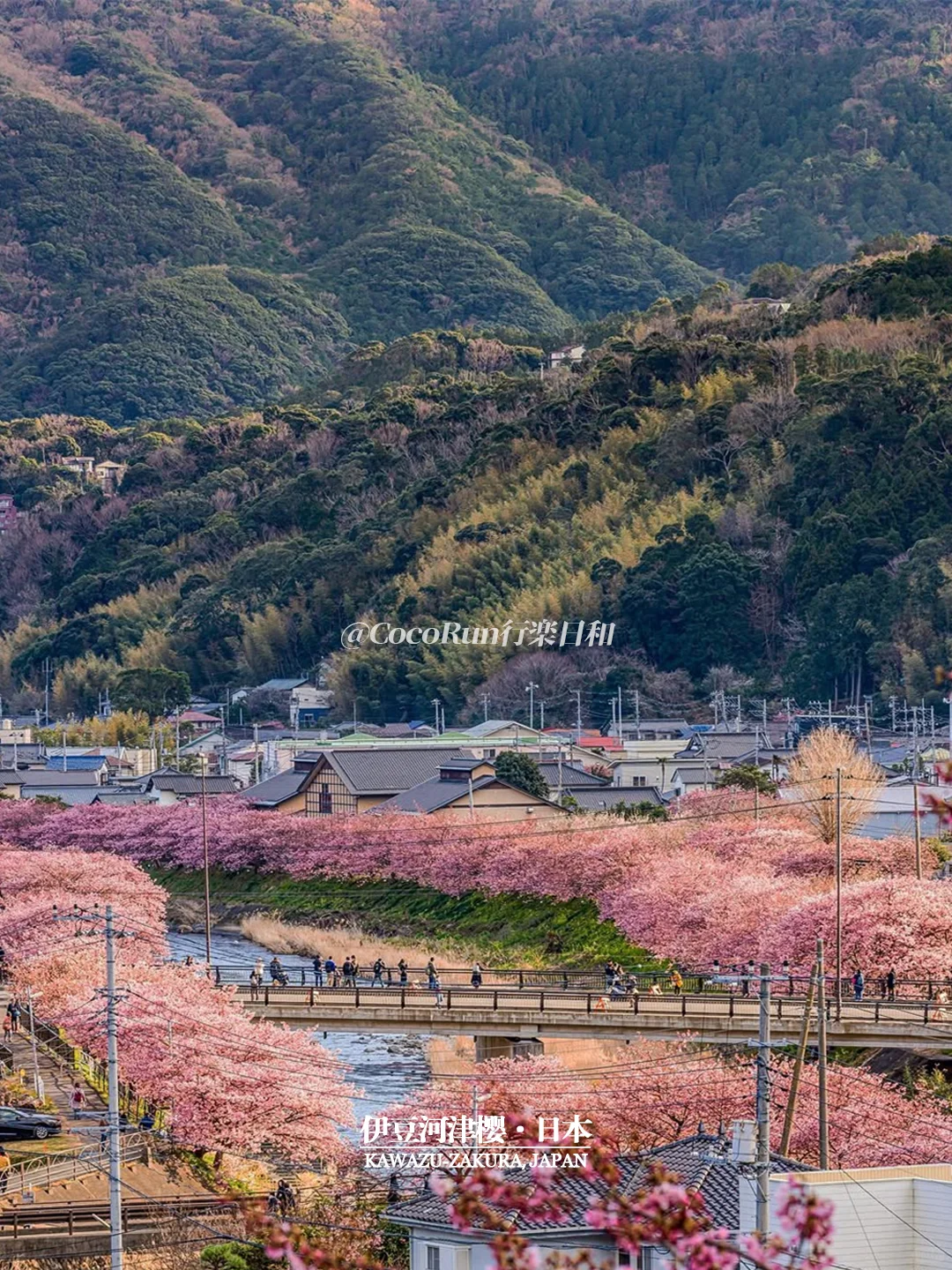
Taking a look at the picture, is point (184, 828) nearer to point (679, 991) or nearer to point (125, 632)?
point (679, 991)

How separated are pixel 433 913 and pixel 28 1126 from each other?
31.0 m

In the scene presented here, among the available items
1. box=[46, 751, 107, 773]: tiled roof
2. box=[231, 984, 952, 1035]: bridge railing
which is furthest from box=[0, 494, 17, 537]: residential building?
box=[231, 984, 952, 1035]: bridge railing

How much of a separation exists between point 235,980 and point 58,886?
55.3 feet

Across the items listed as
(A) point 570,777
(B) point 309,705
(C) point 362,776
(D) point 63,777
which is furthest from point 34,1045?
(B) point 309,705

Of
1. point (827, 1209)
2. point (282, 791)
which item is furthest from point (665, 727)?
point (827, 1209)

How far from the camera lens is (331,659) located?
115 metres

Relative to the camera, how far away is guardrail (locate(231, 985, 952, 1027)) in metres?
34.7

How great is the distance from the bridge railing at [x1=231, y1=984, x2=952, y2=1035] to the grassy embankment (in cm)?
1179

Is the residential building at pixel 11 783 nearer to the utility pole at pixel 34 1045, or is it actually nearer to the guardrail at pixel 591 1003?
the utility pole at pixel 34 1045

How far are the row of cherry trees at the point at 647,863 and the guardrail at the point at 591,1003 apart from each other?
3.79 m

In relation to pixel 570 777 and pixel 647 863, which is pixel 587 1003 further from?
pixel 570 777

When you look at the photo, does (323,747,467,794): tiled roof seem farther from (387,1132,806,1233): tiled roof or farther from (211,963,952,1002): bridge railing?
(387,1132,806,1233): tiled roof

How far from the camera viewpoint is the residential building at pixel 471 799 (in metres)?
71.8

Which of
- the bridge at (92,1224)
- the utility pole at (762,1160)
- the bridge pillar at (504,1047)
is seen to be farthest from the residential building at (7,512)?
the utility pole at (762,1160)
